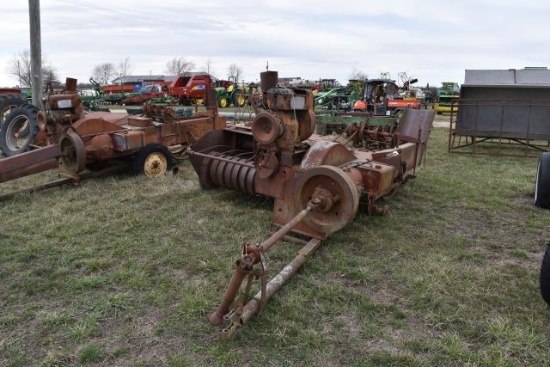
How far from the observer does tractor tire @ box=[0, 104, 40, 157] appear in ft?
24.6

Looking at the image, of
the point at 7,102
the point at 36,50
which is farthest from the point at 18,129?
the point at 36,50

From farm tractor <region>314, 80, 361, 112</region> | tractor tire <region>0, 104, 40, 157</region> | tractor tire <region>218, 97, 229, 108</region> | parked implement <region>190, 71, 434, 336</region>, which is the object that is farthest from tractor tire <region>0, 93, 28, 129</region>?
tractor tire <region>218, 97, 229, 108</region>

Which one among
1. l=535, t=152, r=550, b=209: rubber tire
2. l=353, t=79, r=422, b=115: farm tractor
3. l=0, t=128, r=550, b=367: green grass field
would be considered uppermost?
l=353, t=79, r=422, b=115: farm tractor

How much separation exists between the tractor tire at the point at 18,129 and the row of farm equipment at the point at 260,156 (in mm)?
21

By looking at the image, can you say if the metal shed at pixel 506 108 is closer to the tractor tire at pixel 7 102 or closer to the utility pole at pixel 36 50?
the utility pole at pixel 36 50

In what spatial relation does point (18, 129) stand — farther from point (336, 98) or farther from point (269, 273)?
point (336, 98)

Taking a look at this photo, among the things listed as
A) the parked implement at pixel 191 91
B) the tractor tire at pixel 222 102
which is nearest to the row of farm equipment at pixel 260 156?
the parked implement at pixel 191 91

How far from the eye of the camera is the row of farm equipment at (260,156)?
3.12 meters

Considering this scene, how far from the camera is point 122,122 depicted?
6770 millimetres

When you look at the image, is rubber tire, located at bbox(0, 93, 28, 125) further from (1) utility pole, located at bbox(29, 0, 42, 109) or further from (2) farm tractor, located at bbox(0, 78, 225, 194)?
(2) farm tractor, located at bbox(0, 78, 225, 194)

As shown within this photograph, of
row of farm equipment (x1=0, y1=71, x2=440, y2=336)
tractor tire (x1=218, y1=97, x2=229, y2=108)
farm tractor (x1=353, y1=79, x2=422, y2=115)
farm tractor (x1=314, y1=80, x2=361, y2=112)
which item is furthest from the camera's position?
tractor tire (x1=218, y1=97, x2=229, y2=108)

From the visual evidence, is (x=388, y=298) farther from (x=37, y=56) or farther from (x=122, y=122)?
(x=37, y=56)

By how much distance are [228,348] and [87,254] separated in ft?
5.83

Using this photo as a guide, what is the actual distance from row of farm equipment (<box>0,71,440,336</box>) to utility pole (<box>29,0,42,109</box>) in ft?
6.28
